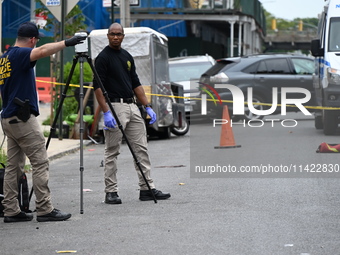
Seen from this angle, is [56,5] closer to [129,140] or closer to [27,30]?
[129,140]

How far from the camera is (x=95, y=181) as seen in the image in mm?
12125

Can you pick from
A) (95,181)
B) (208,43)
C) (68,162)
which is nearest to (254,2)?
(208,43)

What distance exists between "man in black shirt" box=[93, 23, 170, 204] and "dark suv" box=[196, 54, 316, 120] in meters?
13.7

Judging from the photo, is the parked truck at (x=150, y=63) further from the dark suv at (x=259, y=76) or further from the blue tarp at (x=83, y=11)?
the blue tarp at (x=83, y=11)

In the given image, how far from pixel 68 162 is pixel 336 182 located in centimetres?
574

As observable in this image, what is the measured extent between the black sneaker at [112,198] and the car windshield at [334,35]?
9677mm

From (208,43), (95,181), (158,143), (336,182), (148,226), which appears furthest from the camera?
(208,43)

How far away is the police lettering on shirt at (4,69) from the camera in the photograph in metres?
8.43

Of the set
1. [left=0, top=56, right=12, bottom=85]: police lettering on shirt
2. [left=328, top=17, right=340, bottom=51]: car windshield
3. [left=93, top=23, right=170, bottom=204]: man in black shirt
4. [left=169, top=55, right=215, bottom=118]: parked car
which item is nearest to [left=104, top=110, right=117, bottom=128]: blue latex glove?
[left=93, top=23, right=170, bottom=204]: man in black shirt

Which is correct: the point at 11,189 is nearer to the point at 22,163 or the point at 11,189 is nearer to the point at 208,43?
the point at 22,163

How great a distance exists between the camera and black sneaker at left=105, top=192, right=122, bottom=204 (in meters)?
9.66

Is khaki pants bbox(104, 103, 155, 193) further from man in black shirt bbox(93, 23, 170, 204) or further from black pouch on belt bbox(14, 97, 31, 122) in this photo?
black pouch on belt bbox(14, 97, 31, 122)

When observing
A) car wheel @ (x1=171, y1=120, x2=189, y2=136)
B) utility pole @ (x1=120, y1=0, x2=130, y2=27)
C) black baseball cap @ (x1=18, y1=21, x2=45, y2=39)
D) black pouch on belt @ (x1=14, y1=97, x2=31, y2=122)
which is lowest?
car wheel @ (x1=171, y1=120, x2=189, y2=136)

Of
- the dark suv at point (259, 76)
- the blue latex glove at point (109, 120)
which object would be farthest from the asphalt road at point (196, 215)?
the dark suv at point (259, 76)
